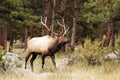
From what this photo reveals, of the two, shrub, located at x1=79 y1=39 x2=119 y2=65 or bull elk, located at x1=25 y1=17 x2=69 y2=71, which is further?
bull elk, located at x1=25 y1=17 x2=69 y2=71

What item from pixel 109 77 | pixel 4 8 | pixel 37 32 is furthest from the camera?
pixel 37 32

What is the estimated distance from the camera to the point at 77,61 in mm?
17344

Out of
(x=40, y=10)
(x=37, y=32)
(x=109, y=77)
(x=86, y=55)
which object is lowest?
(x=37, y=32)

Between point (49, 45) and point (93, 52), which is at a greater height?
point (49, 45)

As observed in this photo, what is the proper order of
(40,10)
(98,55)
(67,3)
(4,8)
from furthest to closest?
(40,10)
(67,3)
(4,8)
(98,55)

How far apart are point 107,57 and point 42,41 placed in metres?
3.34

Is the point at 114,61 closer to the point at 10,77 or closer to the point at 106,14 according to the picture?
the point at 106,14

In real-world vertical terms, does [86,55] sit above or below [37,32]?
above

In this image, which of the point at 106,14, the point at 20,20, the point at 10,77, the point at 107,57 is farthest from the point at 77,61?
the point at 10,77

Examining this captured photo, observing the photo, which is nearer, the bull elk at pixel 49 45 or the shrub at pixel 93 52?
the shrub at pixel 93 52

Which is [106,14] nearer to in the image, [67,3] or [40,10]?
[67,3]

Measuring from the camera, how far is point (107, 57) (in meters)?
16.9

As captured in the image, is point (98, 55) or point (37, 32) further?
point (37, 32)

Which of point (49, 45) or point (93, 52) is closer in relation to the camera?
point (93, 52)
